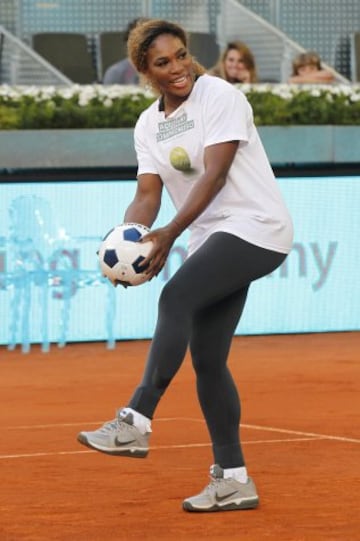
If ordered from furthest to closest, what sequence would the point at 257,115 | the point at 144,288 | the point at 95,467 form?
1. the point at 257,115
2. the point at 144,288
3. the point at 95,467

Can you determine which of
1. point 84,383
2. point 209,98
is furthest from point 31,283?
point 209,98

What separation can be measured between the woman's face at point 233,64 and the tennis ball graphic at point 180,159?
8.77m

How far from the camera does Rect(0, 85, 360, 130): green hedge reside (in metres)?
14.5

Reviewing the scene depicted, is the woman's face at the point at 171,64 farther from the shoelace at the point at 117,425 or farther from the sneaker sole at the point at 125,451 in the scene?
the sneaker sole at the point at 125,451

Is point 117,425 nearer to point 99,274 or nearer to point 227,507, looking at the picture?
point 227,507

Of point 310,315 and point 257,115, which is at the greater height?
point 257,115

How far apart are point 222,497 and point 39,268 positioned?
7.34 m

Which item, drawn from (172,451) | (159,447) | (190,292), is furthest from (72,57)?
(190,292)

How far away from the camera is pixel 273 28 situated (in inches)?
709

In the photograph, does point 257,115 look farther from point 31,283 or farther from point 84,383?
point 84,383

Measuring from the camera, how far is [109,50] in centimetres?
1702

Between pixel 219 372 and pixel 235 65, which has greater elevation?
pixel 219 372

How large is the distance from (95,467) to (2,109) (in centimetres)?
718

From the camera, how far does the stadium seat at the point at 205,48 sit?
671 inches
